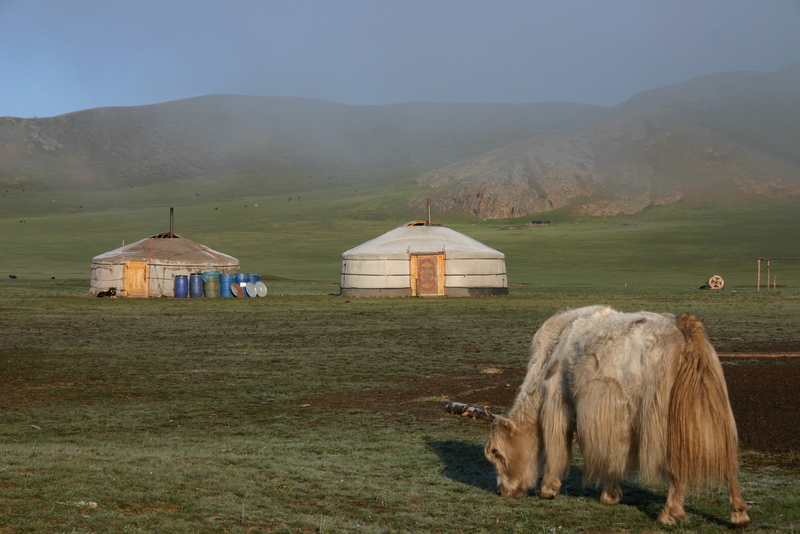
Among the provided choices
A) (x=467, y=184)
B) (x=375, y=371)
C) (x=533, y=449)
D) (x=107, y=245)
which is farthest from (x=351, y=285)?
(x=467, y=184)

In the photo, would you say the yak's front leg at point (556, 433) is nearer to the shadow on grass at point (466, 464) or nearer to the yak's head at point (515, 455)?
the yak's head at point (515, 455)

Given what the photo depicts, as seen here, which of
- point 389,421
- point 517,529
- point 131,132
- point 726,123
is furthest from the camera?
point 131,132

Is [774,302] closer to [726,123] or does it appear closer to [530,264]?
[530,264]

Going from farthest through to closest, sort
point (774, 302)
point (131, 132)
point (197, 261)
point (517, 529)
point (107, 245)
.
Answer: point (131, 132) < point (107, 245) < point (197, 261) < point (774, 302) < point (517, 529)

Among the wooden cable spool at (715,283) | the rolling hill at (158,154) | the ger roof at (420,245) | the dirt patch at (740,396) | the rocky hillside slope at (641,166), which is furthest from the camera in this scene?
the rolling hill at (158,154)

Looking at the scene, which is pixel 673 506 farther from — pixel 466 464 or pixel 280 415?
pixel 280 415

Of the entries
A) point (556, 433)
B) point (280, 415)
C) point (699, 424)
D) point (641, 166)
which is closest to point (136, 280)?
point (280, 415)

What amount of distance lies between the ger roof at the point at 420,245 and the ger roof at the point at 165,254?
5.34 meters

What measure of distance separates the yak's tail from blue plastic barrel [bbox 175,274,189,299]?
2752cm

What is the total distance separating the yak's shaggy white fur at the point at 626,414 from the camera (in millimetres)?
4754

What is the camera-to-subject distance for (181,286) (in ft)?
101

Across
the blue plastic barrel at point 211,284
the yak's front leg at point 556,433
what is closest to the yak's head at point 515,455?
the yak's front leg at point 556,433

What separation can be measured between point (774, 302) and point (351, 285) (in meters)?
14.8

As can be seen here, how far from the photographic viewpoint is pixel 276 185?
479ft
